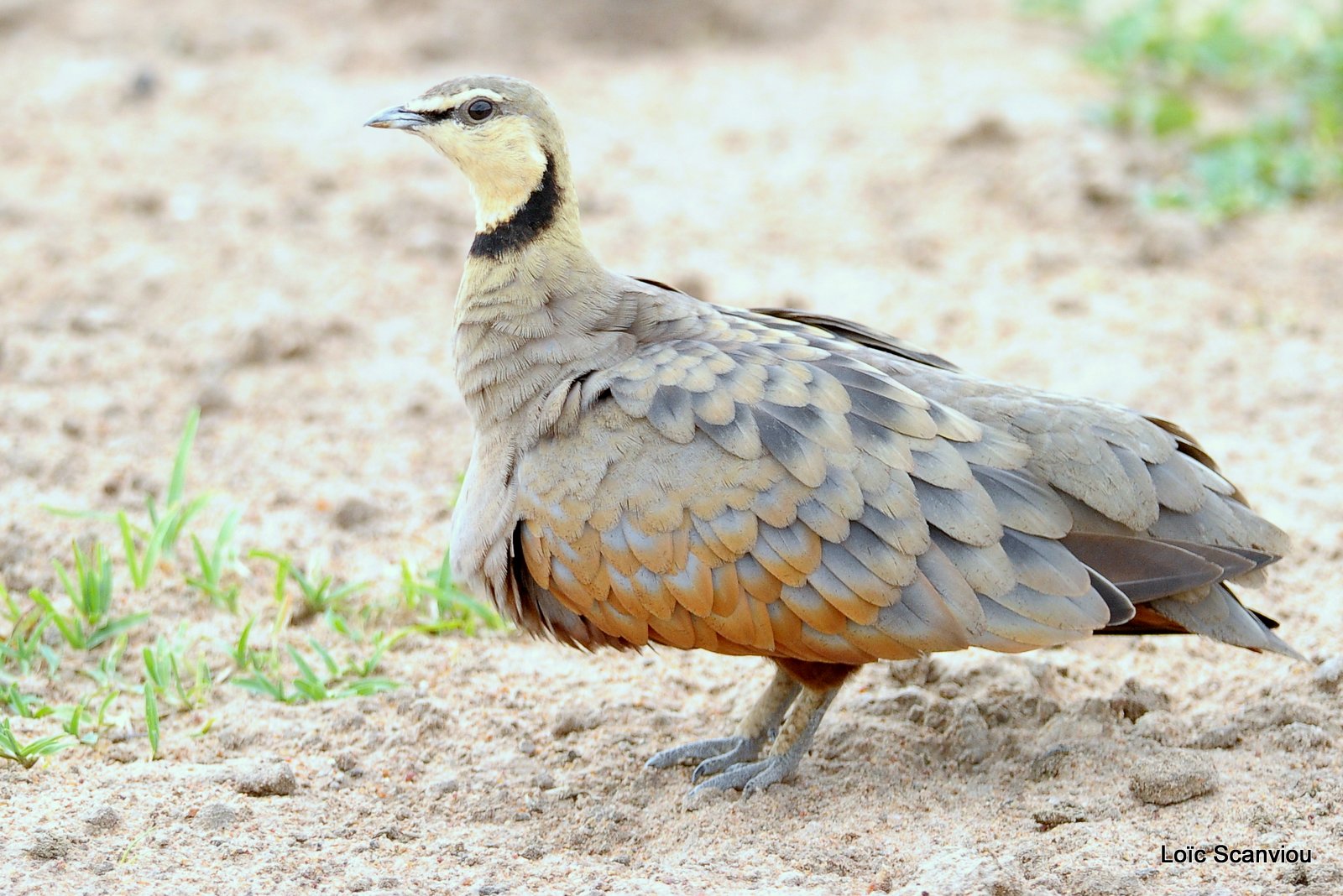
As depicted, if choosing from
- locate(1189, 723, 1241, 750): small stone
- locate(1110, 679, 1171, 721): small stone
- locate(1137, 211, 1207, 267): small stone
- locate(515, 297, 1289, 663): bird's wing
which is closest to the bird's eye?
locate(515, 297, 1289, 663): bird's wing

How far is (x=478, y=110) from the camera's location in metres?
3.97

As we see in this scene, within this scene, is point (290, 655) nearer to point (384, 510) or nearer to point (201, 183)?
point (384, 510)

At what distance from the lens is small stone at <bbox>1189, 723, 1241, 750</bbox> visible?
3.90m

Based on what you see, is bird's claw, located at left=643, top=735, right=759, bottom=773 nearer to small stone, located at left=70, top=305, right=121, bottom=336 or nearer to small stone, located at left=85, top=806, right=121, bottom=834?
small stone, located at left=85, top=806, right=121, bottom=834

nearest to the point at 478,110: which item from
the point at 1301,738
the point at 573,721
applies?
the point at 573,721

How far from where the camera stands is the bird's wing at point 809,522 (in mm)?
3439

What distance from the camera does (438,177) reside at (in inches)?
308

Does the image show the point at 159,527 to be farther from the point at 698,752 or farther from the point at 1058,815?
the point at 1058,815

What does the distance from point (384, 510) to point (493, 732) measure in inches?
53.3

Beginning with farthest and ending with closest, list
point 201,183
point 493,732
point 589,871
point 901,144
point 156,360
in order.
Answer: point 901,144 → point 201,183 → point 156,360 → point 493,732 → point 589,871

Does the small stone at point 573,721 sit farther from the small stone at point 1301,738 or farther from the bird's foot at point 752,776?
the small stone at point 1301,738

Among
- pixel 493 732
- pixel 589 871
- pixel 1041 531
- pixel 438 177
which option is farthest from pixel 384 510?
pixel 438 177

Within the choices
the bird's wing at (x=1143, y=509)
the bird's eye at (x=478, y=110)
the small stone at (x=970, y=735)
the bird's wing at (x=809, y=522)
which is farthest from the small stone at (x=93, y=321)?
the small stone at (x=970, y=735)

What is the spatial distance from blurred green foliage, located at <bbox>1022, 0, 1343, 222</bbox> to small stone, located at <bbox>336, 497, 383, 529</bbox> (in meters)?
4.21
